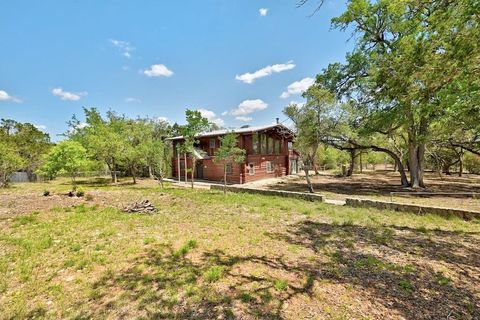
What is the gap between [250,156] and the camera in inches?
853

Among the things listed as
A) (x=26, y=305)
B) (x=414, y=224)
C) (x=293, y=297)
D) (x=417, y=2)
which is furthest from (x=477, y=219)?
(x=26, y=305)

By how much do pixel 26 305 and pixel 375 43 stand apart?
20.4 m

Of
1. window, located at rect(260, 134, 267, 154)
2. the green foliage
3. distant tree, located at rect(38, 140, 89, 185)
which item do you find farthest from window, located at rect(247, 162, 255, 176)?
the green foliage

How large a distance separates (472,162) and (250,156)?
28.0 meters

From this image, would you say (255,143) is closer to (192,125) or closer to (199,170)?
(199,170)

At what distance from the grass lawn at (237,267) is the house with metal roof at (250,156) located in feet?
44.2

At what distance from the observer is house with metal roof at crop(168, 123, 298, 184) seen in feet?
70.2

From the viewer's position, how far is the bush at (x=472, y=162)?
27.1 meters

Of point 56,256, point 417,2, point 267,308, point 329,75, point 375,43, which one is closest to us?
point 267,308

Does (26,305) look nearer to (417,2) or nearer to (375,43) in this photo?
(417,2)

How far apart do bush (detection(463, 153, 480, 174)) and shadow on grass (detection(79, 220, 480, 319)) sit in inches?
1212

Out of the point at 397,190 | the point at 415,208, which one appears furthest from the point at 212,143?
the point at 415,208

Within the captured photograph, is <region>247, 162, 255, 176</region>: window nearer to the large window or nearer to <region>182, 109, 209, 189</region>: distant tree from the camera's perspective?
the large window

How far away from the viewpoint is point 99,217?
26.3ft
